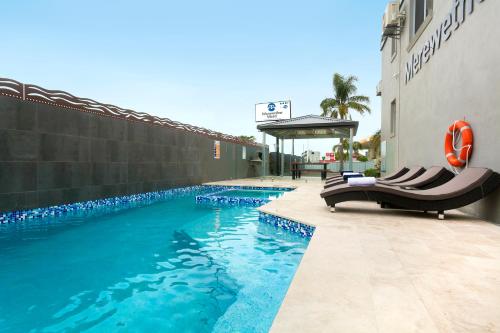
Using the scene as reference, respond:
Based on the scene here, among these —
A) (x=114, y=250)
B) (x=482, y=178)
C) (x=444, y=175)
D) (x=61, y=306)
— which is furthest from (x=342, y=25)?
(x=61, y=306)

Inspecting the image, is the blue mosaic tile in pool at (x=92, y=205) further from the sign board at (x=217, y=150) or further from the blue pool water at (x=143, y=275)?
the sign board at (x=217, y=150)

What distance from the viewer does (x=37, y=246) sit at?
4.34m

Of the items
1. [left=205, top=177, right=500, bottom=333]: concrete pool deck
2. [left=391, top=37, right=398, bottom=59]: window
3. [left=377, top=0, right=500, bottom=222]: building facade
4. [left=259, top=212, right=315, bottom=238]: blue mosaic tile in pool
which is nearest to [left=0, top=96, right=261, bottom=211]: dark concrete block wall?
[left=259, top=212, right=315, bottom=238]: blue mosaic tile in pool

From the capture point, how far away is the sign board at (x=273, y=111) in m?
25.2

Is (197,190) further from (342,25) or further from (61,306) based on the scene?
(342,25)

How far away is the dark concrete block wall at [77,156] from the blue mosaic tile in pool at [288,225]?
4937 millimetres

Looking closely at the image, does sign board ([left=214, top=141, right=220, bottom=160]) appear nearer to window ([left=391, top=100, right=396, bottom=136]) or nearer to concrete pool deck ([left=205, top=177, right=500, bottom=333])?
window ([left=391, top=100, right=396, bottom=136])

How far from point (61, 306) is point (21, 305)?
346mm

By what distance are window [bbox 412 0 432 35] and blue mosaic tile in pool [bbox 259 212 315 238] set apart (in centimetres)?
732

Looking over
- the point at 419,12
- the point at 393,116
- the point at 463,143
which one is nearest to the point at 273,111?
the point at 393,116

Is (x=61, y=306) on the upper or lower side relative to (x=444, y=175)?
lower

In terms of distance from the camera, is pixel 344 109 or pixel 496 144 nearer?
pixel 496 144

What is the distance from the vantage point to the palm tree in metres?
25.0

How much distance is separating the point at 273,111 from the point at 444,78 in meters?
19.3
